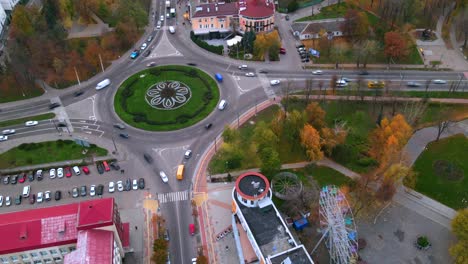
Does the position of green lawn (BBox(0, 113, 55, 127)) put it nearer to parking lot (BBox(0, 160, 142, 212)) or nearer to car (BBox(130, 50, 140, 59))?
parking lot (BBox(0, 160, 142, 212))

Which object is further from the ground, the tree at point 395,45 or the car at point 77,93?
the tree at point 395,45

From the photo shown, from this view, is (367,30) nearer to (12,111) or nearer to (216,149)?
(216,149)

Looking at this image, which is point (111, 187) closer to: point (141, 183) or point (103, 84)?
point (141, 183)

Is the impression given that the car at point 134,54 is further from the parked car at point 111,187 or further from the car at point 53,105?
the parked car at point 111,187

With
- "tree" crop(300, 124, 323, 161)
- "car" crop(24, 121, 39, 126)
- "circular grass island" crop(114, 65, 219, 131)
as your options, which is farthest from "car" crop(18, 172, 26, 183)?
"tree" crop(300, 124, 323, 161)

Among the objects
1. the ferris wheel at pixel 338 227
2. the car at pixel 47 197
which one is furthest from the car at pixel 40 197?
the ferris wheel at pixel 338 227

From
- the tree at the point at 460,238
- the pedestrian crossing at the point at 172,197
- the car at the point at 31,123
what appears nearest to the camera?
the tree at the point at 460,238
